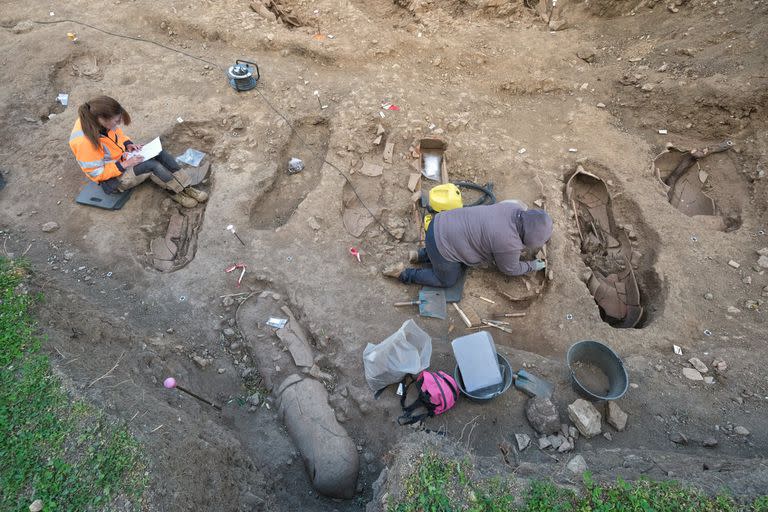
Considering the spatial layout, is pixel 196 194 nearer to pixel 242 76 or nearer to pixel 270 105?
pixel 270 105

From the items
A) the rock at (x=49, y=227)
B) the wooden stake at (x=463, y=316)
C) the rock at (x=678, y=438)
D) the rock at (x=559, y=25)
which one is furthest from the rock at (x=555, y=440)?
the rock at (x=559, y=25)

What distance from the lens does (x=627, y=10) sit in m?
8.64

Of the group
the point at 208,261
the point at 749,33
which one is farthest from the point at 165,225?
the point at 749,33

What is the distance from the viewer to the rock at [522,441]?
12.9 ft

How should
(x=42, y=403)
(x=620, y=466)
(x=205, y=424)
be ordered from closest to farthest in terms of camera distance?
1. (x=42, y=403)
2. (x=620, y=466)
3. (x=205, y=424)

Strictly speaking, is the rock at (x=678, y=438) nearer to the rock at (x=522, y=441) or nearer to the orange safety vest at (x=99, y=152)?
the rock at (x=522, y=441)

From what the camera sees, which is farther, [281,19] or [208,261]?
[281,19]

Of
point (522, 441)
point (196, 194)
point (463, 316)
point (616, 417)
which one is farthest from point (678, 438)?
point (196, 194)

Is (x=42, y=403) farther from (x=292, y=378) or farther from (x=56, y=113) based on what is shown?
(x=56, y=113)

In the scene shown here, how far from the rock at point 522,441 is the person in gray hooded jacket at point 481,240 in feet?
6.43

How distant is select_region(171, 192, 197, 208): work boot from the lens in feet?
20.1

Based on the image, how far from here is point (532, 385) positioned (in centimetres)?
432

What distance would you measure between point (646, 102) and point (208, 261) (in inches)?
309

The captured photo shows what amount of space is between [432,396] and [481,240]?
1.95 metres
